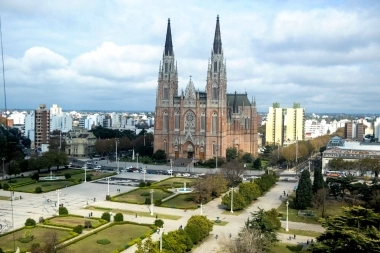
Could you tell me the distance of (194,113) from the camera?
78.6 meters

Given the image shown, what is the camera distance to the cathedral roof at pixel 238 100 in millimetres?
86625

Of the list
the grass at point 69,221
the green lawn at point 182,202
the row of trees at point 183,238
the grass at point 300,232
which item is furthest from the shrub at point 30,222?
the grass at point 300,232

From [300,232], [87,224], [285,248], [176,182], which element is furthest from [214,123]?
[285,248]

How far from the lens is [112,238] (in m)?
33.4

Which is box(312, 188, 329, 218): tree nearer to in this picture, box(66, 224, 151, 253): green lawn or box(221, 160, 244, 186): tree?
box(221, 160, 244, 186): tree

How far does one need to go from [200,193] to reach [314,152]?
62.7 meters

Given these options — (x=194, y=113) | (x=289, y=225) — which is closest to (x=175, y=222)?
(x=289, y=225)

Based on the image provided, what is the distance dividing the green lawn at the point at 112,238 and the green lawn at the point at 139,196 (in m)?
10.1

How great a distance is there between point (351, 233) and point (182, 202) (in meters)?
26.4

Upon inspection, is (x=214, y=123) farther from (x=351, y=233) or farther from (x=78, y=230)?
(x=351, y=233)

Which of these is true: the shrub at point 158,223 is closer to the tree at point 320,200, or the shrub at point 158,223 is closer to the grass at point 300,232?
the grass at point 300,232

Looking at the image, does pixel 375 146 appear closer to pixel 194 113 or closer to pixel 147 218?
pixel 194 113

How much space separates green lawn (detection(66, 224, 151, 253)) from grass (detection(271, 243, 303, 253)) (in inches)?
419

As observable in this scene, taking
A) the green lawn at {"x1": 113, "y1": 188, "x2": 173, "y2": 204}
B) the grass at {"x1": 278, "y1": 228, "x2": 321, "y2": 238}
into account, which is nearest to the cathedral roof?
the green lawn at {"x1": 113, "y1": 188, "x2": 173, "y2": 204}
